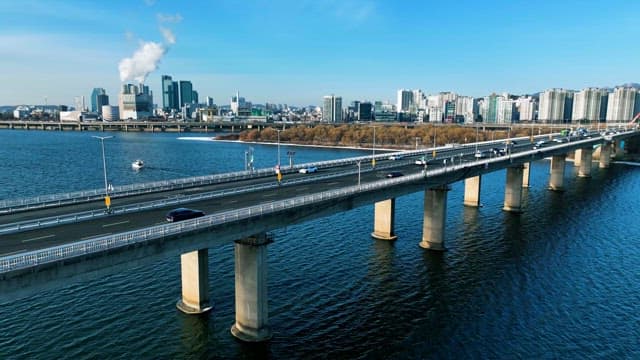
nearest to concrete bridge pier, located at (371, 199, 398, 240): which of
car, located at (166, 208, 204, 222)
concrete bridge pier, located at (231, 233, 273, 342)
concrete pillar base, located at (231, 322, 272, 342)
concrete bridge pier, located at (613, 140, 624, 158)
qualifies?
concrete bridge pier, located at (231, 233, 273, 342)

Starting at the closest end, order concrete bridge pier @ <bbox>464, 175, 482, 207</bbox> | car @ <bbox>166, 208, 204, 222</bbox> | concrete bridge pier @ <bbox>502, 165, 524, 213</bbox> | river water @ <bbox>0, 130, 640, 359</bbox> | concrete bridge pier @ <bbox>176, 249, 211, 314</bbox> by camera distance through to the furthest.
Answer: car @ <bbox>166, 208, 204, 222</bbox> → river water @ <bbox>0, 130, 640, 359</bbox> → concrete bridge pier @ <bbox>176, 249, 211, 314</bbox> → concrete bridge pier @ <bbox>502, 165, 524, 213</bbox> → concrete bridge pier @ <bbox>464, 175, 482, 207</bbox>

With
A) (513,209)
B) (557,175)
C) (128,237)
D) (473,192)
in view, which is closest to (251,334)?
(128,237)

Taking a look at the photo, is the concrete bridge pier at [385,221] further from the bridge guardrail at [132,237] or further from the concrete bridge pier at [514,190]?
the concrete bridge pier at [514,190]

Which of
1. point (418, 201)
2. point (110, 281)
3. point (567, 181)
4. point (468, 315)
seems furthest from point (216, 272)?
point (567, 181)

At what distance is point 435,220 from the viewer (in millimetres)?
60688

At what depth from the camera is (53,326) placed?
125 ft

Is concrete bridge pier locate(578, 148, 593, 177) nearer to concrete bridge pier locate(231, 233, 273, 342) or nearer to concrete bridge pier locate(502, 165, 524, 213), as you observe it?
concrete bridge pier locate(502, 165, 524, 213)

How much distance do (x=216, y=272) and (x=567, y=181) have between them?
361 ft

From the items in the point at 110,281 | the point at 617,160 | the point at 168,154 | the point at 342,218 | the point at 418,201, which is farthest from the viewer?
the point at 168,154

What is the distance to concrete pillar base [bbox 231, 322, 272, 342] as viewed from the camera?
36406 mm

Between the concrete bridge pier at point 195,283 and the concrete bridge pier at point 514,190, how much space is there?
62.2 metres

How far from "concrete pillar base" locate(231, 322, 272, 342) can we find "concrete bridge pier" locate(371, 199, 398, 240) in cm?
3093

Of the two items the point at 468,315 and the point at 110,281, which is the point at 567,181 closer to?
the point at 468,315

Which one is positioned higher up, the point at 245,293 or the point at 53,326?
the point at 245,293
